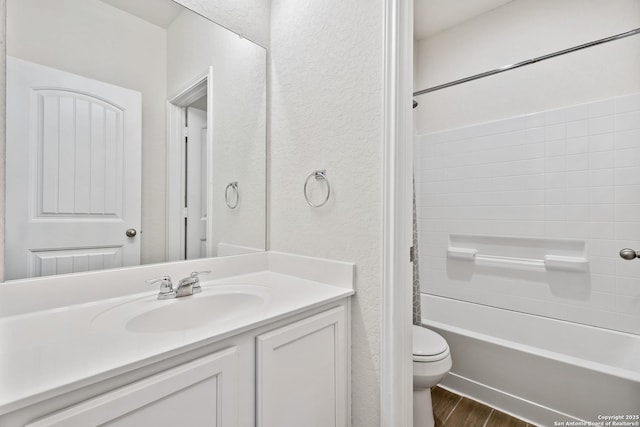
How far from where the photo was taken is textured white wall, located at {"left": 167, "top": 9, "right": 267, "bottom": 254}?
1300 millimetres

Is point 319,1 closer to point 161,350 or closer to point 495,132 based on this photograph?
point 161,350

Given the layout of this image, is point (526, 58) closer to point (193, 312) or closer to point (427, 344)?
point (427, 344)

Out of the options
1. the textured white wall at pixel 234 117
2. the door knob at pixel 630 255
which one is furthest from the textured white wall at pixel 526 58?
the textured white wall at pixel 234 117

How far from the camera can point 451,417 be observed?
1.54 m

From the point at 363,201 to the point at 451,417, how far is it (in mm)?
1320

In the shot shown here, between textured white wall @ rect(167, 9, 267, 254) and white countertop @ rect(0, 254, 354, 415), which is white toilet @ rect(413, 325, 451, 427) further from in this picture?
textured white wall @ rect(167, 9, 267, 254)

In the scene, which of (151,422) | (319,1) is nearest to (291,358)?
A: (151,422)

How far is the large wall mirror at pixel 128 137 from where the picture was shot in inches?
35.8

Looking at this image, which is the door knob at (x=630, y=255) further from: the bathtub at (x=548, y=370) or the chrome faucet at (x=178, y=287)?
the chrome faucet at (x=178, y=287)

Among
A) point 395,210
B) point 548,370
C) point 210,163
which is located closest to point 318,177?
point 395,210

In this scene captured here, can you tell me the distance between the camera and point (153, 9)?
116 cm

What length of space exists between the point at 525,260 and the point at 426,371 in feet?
4.02

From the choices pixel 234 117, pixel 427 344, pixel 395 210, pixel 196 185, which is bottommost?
pixel 427 344

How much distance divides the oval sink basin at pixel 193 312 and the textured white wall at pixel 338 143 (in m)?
0.36
